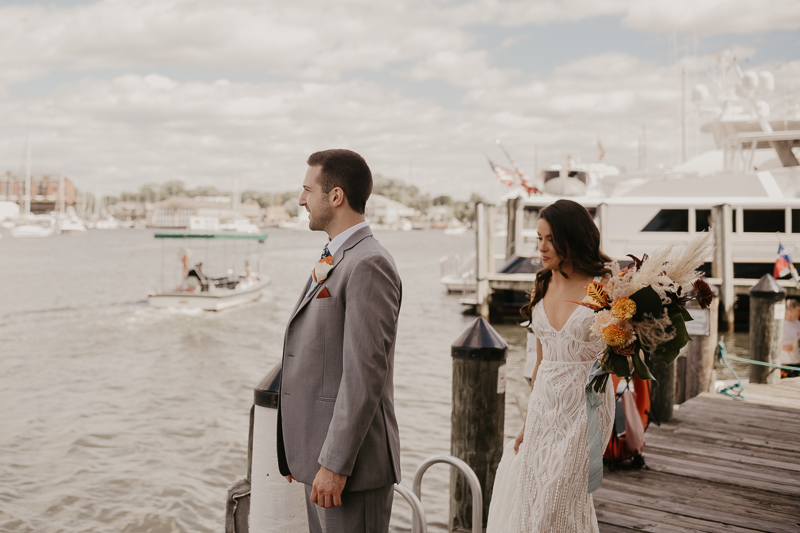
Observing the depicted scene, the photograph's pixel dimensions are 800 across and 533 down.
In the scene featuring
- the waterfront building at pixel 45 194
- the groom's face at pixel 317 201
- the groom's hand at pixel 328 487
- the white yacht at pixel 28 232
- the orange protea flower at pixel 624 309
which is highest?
the waterfront building at pixel 45 194

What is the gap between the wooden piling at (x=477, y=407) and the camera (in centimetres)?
453

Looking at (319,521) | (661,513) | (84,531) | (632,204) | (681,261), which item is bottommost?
(84,531)

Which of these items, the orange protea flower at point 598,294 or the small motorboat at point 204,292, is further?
the small motorboat at point 204,292

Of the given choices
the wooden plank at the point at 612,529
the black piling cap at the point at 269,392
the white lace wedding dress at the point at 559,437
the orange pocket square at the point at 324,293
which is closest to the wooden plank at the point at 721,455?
the wooden plank at the point at 612,529

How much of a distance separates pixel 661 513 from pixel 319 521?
9.52 ft

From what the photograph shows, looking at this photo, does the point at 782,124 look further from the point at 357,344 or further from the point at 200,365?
the point at 357,344

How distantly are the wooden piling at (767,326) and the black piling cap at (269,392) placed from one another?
7144 mm

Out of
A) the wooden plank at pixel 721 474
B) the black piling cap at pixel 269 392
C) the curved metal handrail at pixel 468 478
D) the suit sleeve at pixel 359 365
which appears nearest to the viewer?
the suit sleeve at pixel 359 365

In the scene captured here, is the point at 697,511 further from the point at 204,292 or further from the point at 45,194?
the point at 45,194

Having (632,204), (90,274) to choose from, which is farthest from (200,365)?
(90,274)

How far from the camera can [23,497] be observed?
873 centimetres

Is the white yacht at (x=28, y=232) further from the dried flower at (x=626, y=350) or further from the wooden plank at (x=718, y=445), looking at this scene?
the dried flower at (x=626, y=350)

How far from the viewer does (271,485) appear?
3432 mm

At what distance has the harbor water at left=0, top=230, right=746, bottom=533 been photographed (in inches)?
333
